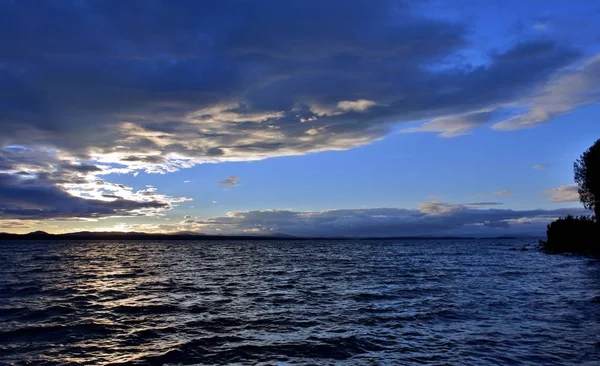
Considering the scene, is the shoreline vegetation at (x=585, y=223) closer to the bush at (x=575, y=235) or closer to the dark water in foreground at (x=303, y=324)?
the bush at (x=575, y=235)

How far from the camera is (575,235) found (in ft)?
312

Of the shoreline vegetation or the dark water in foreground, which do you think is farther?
the shoreline vegetation

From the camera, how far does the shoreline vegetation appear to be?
80.7 metres

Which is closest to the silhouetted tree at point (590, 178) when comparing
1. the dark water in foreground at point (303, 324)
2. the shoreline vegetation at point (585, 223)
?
the shoreline vegetation at point (585, 223)

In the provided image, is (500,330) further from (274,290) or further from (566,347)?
(274,290)

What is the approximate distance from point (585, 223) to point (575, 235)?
4.36 meters

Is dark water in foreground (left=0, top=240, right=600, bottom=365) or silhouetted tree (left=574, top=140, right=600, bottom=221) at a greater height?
silhouetted tree (left=574, top=140, right=600, bottom=221)

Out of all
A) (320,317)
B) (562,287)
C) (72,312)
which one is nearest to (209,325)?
(320,317)

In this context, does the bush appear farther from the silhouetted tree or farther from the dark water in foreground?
the dark water in foreground

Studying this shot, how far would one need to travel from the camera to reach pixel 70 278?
48.7 m

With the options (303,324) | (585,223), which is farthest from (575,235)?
(303,324)

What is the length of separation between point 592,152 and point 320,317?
7912 centimetres

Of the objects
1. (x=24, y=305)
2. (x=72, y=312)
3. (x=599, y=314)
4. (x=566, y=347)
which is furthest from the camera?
(x=24, y=305)

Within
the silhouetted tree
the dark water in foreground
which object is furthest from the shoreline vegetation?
the dark water in foreground
